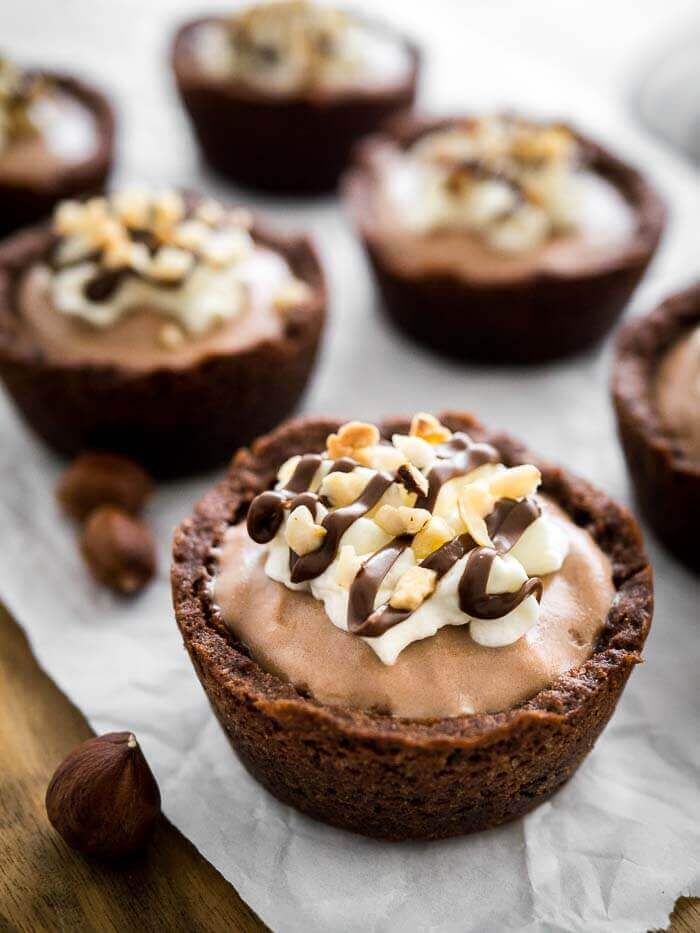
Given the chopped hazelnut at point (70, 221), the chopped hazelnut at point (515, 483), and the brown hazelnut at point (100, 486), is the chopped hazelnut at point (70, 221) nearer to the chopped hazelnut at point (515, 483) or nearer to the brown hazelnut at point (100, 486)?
the brown hazelnut at point (100, 486)

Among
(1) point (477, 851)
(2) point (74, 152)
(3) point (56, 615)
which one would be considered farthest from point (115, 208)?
(1) point (477, 851)

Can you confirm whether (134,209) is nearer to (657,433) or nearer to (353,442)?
(353,442)

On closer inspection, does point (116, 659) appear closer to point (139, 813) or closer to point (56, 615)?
point (56, 615)

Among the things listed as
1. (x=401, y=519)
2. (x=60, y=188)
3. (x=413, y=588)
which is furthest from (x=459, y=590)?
(x=60, y=188)

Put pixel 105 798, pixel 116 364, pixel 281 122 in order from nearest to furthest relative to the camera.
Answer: pixel 105 798
pixel 116 364
pixel 281 122

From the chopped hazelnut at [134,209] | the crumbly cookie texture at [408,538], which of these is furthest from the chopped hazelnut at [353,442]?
the chopped hazelnut at [134,209]

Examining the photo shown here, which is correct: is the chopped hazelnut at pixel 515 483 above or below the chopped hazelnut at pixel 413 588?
above

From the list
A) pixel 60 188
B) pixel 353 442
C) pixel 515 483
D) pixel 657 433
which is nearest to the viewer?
pixel 515 483

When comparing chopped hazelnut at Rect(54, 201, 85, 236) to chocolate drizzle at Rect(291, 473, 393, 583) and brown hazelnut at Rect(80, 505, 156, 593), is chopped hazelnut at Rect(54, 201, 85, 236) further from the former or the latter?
chocolate drizzle at Rect(291, 473, 393, 583)
